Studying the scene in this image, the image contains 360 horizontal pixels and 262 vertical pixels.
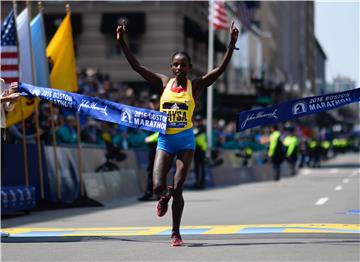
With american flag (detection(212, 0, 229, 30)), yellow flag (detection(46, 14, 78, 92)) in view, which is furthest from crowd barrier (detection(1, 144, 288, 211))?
american flag (detection(212, 0, 229, 30))

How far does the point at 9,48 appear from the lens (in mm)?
15945

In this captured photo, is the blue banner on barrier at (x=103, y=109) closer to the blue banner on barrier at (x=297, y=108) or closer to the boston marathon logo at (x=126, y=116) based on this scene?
the boston marathon logo at (x=126, y=116)

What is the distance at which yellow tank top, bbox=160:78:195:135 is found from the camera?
10391mm

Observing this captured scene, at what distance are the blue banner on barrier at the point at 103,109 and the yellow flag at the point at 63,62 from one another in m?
6.23

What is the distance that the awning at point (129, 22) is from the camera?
4809 centimetres

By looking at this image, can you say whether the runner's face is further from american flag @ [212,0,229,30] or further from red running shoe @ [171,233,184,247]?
american flag @ [212,0,229,30]

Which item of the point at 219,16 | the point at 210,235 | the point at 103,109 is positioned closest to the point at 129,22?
the point at 219,16

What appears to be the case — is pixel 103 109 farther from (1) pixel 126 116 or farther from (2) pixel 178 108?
(2) pixel 178 108

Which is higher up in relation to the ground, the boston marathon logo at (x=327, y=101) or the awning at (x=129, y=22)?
the awning at (x=129, y=22)

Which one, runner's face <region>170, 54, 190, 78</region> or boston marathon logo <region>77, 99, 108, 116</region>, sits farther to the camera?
boston marathon logo <region>77, 99, 108, 116</region>

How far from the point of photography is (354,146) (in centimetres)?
13525

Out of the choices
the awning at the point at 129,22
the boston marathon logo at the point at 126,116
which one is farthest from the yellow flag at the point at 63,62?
the awning at the point at 129,22

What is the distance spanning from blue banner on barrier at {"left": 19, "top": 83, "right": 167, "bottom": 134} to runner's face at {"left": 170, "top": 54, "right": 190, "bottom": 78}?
A: 1.62 feet

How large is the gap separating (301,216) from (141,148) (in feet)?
38.1
